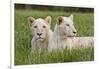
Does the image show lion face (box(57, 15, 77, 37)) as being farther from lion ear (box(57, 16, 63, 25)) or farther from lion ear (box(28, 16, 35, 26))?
lion ear (box(28, 16, 35, 26))

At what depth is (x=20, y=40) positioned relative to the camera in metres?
1.85

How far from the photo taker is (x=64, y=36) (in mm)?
2000

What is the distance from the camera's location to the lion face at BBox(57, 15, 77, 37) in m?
1.99

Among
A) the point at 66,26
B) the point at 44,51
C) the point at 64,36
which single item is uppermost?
the point at 66,26

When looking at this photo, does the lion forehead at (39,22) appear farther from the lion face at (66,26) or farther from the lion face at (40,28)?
the lion face at (66,26)

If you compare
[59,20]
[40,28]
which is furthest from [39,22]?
[59,20]

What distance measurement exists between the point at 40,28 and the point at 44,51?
0.23 m

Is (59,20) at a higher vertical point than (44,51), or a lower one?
higher

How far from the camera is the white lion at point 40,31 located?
1.90 metres

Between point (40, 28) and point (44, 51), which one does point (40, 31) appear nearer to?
point (40, 28)

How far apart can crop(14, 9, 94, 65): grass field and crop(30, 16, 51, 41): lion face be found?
0.13 ft

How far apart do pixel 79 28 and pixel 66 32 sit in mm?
153

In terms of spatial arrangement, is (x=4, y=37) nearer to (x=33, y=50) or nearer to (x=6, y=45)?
(x=6, y=45)
